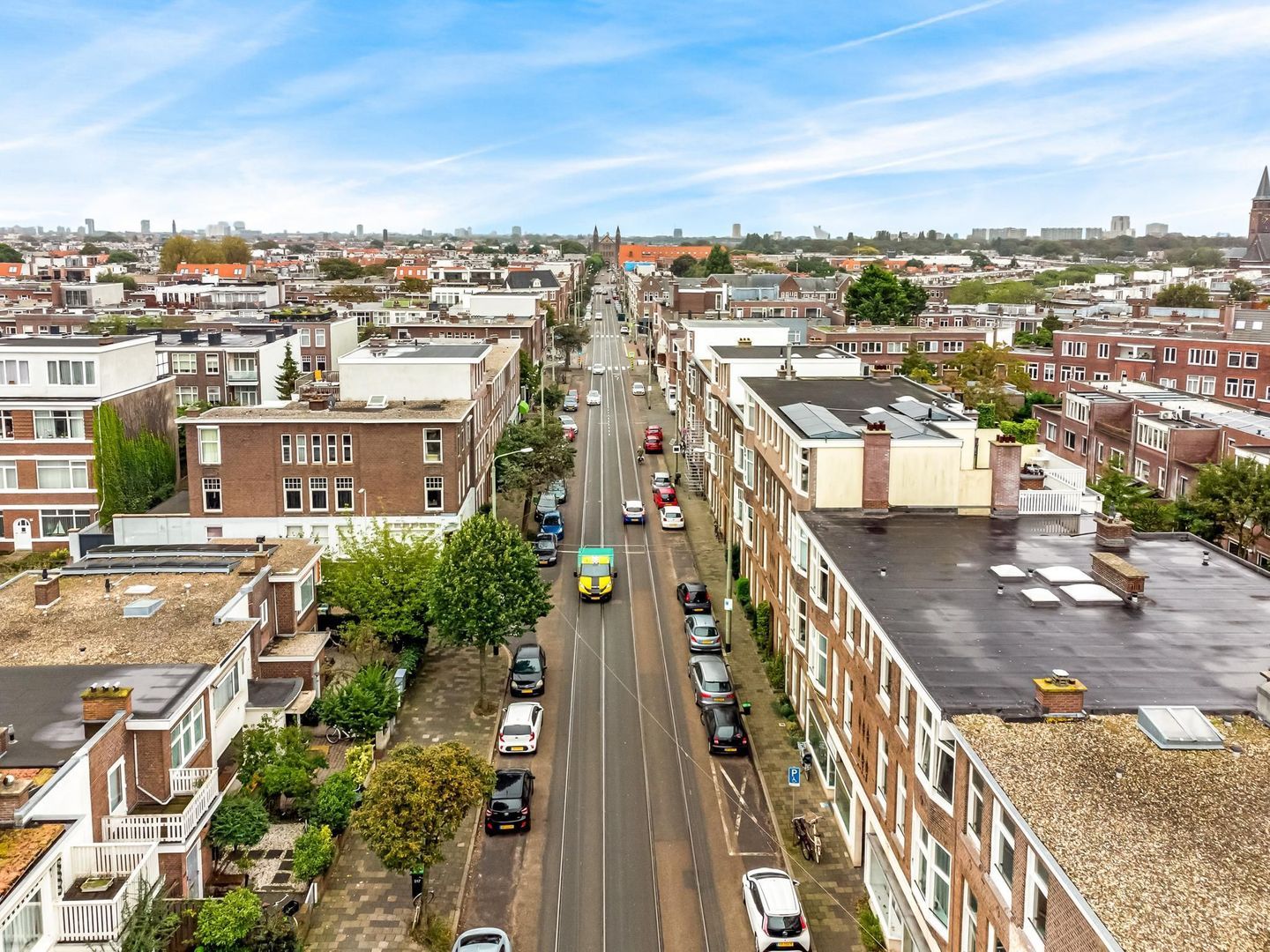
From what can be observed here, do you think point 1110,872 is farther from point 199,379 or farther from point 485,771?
point 199,379

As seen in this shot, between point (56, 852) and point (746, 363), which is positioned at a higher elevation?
point (746, 363)

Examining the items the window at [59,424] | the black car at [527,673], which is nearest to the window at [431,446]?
the black car at [527,673]

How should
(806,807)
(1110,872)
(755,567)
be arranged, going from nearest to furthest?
(1110,872), (806,807), (755,567)

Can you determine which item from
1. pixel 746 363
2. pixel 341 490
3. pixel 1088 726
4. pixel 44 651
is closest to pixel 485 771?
pixel 44 651

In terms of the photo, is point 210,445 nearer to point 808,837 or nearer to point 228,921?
point 228,921

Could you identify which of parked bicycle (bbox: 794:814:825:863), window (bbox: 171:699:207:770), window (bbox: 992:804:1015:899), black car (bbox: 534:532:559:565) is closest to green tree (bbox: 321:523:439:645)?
window (bbox: 171:699:207:770)

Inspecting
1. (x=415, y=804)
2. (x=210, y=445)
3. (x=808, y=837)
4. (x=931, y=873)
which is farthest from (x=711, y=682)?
(x=210, y=445)
